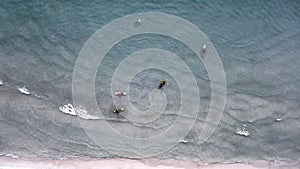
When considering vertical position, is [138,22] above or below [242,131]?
above

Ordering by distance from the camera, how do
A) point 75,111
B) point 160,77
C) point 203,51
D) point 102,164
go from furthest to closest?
point 203,51
point 160,77
point 75,111
point 102,164

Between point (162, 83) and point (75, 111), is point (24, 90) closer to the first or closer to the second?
point (75, 111)

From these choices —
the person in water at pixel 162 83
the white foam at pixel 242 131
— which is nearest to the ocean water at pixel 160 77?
the white foam at pixel 242 131

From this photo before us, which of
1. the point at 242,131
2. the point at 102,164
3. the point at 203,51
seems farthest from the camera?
the point at 203,51

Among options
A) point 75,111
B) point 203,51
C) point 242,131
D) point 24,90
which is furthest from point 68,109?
point 242,131

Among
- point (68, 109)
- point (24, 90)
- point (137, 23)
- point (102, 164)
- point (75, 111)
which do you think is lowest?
point (102, 164)

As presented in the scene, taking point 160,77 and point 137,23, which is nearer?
point 160,77

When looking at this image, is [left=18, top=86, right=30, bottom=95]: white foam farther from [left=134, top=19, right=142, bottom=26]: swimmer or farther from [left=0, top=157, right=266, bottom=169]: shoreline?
[left=134, top=19, right=142, bottom=26]: swimmer

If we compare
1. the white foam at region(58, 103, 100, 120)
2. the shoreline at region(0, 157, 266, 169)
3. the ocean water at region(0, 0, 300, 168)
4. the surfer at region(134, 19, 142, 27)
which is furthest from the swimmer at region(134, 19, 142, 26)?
the shoreline at region(0, 157, 266, 169)
